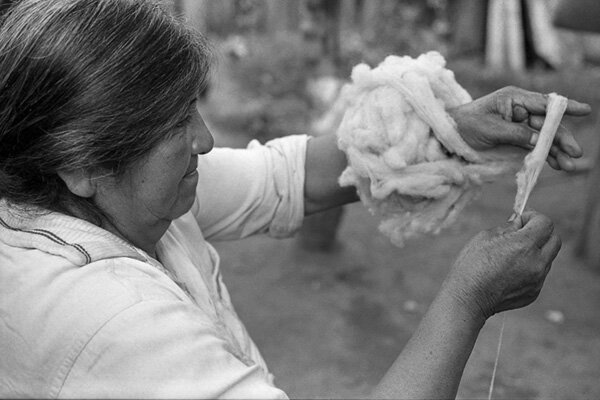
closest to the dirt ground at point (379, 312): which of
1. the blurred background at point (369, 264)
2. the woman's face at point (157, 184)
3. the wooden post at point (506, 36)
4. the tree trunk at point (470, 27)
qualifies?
the blurred background at point (369, 264)

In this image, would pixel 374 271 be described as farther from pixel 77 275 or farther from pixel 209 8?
pixel 209 8

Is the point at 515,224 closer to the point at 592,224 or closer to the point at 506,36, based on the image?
the point at 592,224

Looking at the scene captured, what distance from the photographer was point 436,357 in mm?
1337

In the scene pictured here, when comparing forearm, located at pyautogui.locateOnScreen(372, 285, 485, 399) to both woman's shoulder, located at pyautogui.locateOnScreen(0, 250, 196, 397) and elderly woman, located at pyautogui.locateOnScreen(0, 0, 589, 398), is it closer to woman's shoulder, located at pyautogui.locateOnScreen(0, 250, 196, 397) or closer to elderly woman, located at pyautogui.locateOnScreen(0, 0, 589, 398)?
elderly woman, located at pyautogui.locateOnScreen(0, 0, 589, 398)

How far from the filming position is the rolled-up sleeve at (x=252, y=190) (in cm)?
189

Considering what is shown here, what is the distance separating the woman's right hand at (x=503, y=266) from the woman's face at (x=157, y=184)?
596 mm

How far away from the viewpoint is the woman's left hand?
1.66m

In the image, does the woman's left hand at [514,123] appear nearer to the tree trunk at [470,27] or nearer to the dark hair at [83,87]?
the dark hair at [83,87]

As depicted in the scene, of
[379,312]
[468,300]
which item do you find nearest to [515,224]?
[468,300]

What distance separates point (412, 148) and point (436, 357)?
60cm

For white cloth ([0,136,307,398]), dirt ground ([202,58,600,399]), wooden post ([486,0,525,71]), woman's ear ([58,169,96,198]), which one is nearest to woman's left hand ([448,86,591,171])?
white cloth ([0,136,307,398])

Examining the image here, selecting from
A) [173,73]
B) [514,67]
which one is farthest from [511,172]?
[514,67]

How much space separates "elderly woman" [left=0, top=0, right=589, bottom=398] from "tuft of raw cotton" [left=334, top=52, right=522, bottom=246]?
0.30 metres

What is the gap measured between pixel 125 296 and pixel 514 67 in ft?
26.6
